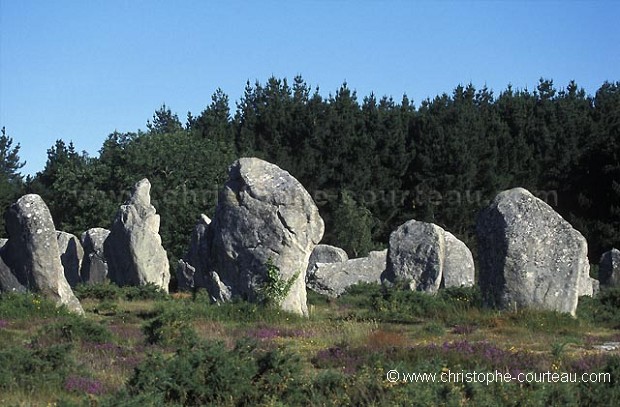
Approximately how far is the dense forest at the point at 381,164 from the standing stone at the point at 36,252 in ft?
92.5

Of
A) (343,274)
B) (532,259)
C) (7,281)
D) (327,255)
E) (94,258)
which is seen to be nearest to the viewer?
(532,259)

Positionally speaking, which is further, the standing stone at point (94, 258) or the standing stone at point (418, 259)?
the standing stone at point (94, 258)

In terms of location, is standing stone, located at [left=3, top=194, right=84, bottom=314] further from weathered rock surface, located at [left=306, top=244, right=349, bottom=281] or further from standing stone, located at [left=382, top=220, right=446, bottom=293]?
weathered rock surface, located at [left=306, top=244, right=349, bottom=281]

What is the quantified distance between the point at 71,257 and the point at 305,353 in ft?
97.8

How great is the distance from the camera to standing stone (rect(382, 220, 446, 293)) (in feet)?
101

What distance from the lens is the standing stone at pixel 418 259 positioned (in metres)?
30.7

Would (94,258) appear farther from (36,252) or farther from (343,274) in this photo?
(36,252)

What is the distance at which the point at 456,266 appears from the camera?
31.6 m

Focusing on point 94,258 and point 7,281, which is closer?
point 7,281

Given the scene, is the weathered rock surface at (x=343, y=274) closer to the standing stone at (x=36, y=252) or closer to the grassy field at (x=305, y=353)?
the grassy field at (x=305, y=353)

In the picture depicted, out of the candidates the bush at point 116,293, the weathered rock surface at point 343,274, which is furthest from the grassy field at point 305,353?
the weathered rock surface at point 343,274

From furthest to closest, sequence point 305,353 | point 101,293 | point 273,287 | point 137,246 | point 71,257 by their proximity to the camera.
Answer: point 71,257 < point 137,246 < point 101,293 < point 273,287 < point 305,353

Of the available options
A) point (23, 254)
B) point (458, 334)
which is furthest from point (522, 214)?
point (23, 254)

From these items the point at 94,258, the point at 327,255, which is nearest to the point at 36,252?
the point at 327,255
